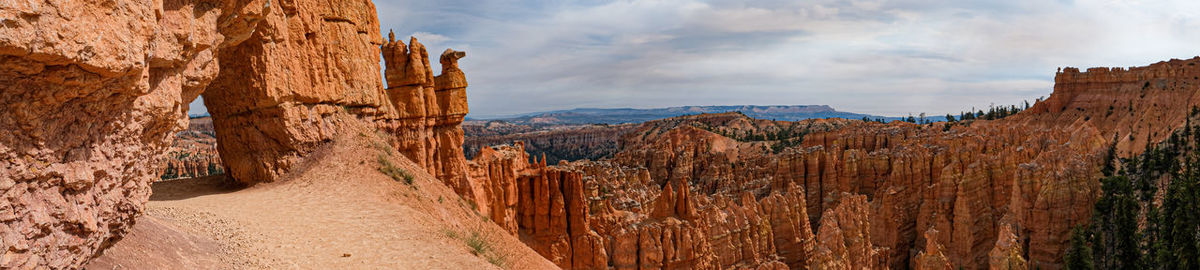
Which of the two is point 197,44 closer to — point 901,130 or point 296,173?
point 296,173

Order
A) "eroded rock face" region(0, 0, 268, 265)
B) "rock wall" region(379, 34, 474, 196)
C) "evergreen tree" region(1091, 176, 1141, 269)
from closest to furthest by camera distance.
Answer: "eroded rock face" region(0, 0, 268, 265)
"rock wall" region(379, 34, 474, 196)
"evergreen tree" region(1091, 176, 1141, 269)

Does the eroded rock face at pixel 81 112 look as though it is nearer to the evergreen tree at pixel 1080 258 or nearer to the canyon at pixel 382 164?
the canyon at pixel 382 164

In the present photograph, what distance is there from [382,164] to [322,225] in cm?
465

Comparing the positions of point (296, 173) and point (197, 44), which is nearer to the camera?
point (197, 44)

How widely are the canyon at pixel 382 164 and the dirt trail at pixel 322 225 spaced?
19 cm

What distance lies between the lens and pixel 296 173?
15.2 metres

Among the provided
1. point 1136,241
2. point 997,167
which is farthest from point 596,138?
point 1136,241

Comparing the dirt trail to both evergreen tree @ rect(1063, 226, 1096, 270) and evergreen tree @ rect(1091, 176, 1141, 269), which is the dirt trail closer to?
evergreen tree @ rect(1063, 226, 1096, 270)

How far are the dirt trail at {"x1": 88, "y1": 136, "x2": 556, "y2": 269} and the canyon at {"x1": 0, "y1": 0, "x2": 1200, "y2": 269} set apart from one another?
0.19 metres

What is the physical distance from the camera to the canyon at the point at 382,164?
516 cm

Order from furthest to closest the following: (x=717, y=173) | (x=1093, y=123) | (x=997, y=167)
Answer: (x=1093, y=123) < (x=717, y=173) < (x=997, y=167)

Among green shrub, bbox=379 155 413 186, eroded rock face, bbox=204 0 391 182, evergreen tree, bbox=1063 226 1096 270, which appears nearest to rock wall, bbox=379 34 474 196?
eroded rock face, bbox=204 0 391 182

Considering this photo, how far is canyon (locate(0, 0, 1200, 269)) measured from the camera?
5.16m

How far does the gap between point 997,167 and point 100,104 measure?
45.4 meters
